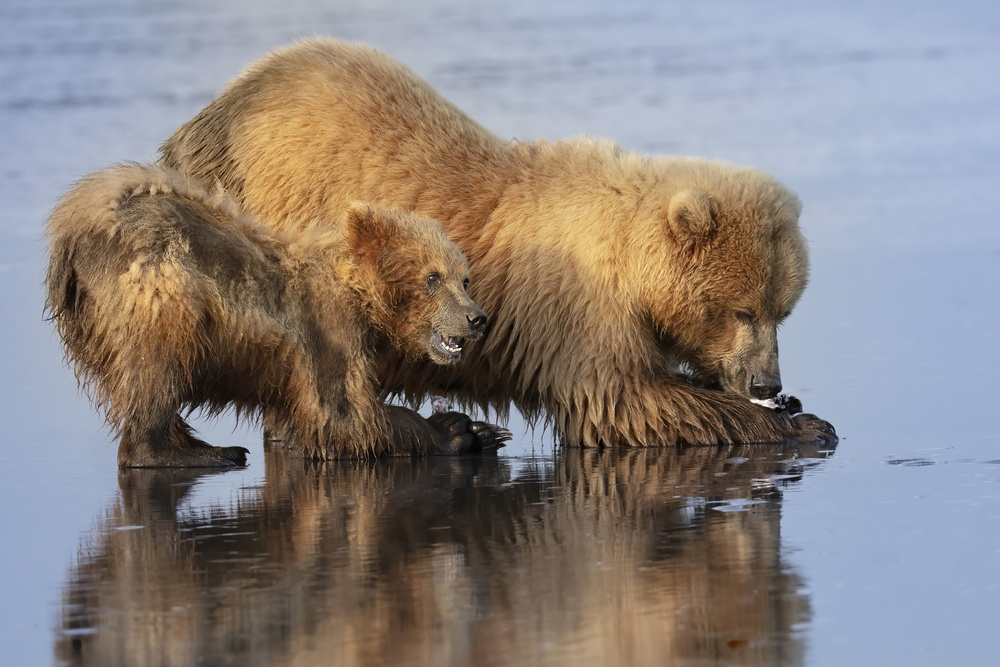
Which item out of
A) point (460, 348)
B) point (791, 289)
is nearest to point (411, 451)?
point (460, 348)

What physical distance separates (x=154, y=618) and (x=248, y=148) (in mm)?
5069

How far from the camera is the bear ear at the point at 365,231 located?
708cm

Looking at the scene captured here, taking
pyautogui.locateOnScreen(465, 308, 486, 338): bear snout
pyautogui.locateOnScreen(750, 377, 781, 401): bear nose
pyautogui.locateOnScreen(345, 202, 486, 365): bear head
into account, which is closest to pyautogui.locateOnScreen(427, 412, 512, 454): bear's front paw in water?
pyautogui.locateOnScreen(345, 202, 486, 365): bear head

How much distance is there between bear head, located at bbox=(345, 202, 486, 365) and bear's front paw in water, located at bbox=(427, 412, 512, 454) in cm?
34

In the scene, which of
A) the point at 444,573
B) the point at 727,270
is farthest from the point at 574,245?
the point at 444,573

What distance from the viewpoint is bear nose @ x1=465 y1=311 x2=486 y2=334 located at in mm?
7082

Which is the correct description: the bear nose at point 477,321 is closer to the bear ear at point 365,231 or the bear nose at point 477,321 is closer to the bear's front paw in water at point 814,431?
the bear ear at point 365,231

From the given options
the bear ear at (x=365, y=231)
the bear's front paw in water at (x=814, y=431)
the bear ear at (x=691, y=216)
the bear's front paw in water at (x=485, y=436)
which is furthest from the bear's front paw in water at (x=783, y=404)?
the bear ear at (x=365, y=231)

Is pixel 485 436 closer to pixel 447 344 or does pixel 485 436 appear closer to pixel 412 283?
pixel 447 344

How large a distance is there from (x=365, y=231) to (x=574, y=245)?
50.6 inches

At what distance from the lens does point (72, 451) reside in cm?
740

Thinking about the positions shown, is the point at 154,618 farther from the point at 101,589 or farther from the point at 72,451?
the point at 72,451

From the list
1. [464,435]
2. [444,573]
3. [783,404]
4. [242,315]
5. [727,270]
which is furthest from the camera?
[783,404]

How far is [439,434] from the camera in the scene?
286 inches
